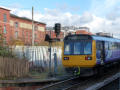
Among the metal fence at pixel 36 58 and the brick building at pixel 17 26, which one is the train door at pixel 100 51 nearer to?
the metal fence at pixel 36 58

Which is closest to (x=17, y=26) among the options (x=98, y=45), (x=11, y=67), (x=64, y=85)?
(x=98, y=45)

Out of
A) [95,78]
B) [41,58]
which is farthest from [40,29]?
[95,78]

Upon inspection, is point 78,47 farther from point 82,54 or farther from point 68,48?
point 68,48

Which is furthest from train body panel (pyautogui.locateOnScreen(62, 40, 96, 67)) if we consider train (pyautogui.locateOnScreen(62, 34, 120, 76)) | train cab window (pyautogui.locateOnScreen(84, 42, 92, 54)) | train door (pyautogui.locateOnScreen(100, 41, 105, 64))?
train door (pyautogui.locateOnScreen(100, 41, 105, 64))

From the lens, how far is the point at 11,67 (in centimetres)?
1366

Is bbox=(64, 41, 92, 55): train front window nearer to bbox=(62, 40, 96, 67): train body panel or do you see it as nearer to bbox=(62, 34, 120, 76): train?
bbox=(62, 34, 120, 76): train

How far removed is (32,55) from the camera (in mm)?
18484

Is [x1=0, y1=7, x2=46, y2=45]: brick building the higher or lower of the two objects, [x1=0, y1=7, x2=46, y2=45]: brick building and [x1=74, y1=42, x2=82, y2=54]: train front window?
the higher

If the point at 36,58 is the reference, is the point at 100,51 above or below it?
above

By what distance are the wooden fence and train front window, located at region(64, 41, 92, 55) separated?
297cm

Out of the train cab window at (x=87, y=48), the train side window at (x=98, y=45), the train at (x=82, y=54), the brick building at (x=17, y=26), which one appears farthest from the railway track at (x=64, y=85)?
the brick building at (x=17, y=26)

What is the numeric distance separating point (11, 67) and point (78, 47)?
437 centimetres

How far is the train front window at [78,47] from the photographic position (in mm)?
14141

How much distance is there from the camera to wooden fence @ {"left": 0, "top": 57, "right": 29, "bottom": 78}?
13.4 m
